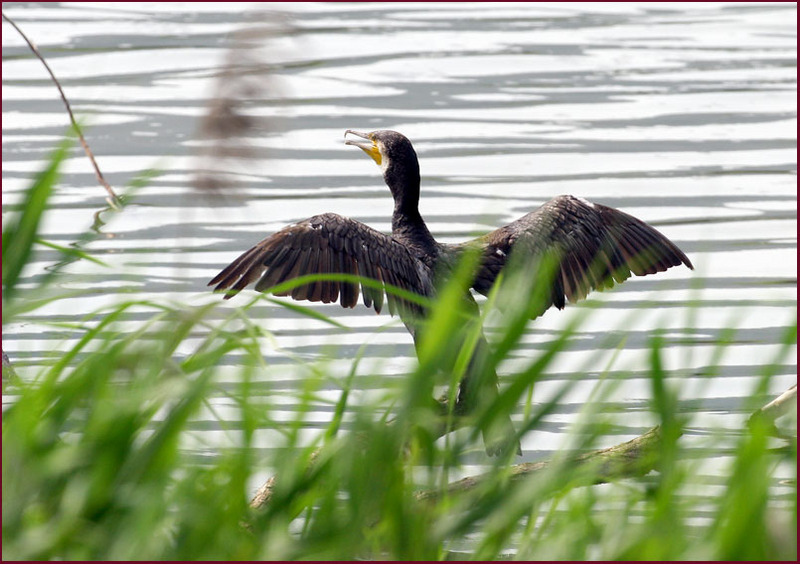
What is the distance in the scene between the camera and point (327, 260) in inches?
234

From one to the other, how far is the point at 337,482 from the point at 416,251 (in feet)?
9.75

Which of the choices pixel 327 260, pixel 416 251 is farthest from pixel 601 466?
pixel 416 251

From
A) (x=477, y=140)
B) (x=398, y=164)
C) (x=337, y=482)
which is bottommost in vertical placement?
(x=477, y=140)

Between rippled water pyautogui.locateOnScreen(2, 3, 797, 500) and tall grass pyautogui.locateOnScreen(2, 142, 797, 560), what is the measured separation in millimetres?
1954

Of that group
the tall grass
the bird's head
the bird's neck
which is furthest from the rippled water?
the tall grass

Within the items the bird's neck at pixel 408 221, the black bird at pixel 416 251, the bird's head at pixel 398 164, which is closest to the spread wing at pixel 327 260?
the black bird at pixel 416 251

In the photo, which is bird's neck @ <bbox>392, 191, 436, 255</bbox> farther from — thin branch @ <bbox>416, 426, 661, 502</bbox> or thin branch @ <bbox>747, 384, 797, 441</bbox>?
thin branch @ <bbox>747, 384, 797, 441</bbox>

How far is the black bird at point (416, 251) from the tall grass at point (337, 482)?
1.75 metres

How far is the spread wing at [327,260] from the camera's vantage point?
580 centimetres

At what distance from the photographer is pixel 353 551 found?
3.19 metres

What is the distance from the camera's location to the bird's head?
6504 millimetres

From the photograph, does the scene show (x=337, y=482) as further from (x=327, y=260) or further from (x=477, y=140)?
(x=477, y=140)

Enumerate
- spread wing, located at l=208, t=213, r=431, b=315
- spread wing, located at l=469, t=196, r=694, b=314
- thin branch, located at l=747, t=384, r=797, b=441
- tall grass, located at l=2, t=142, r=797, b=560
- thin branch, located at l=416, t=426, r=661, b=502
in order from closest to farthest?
tall grass, located at l=2, t=142, r=797, b=560 < thin branch, located at l=416, t=426, r=661, b=502 < thin branch, located at l=747, t=384, r=797, b=441 < spread wing, located at l=208, t=213, r=431, b=315 < spread wing, located at l=469, t=196, r=694, b=314

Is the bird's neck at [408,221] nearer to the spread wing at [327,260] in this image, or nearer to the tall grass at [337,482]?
the spread wing at [327,260]
